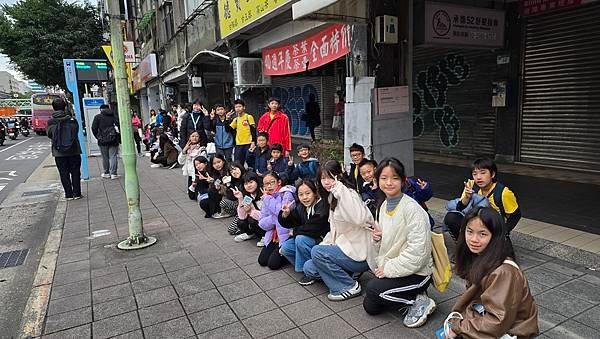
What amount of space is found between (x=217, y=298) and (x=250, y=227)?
Result: 1.51 m

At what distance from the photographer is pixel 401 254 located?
305 cm

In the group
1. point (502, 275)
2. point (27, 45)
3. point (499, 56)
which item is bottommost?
point (502, 275)

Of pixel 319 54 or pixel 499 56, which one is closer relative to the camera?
pixel 319 54

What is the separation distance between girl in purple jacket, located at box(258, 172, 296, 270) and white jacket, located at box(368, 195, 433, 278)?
1.36 meters

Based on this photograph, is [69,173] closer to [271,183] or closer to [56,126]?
[56,126]

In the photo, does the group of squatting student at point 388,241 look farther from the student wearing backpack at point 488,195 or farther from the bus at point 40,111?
the bus at point 40,111

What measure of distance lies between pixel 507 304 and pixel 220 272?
2951 millimetres

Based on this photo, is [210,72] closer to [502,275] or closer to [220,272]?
[220,272]

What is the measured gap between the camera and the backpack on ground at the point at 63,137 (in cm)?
A: 791

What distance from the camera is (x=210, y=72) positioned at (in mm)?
16891

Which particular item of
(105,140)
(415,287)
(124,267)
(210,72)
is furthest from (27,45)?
(415,287)

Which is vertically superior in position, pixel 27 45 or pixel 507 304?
pixel 27 45

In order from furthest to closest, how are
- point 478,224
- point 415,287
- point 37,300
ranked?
point 37,300 → point 415,287 → point 478,224

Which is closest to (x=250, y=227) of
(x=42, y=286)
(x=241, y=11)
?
(x=42, y=286)
